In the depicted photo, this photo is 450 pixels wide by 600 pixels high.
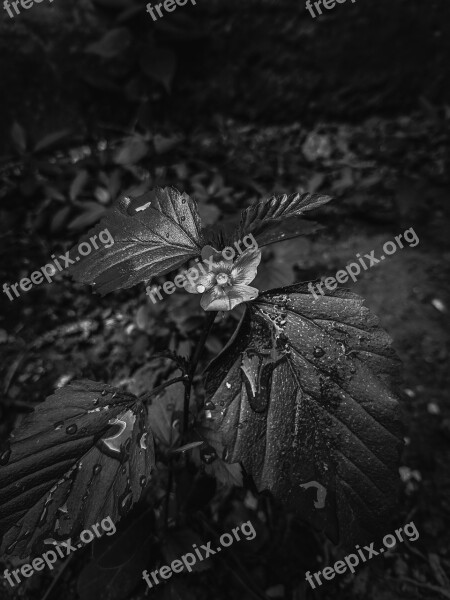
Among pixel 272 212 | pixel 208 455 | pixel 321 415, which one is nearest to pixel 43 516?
pixel 208 455

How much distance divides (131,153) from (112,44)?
50 centimetres

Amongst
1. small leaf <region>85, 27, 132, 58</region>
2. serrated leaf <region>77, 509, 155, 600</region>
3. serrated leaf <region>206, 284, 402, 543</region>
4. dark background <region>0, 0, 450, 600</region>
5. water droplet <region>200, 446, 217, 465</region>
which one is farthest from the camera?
small leaf <region>85, 27, 132, 58</region>

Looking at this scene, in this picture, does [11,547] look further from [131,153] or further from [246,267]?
[131,153]

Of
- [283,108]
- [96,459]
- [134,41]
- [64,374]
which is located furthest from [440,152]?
[96,459]

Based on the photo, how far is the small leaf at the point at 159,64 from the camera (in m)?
2.09

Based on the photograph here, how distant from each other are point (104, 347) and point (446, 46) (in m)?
2.39

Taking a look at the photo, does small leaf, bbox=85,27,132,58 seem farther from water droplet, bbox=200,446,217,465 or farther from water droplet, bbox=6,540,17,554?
water droplet, bbox=6,540,17,554

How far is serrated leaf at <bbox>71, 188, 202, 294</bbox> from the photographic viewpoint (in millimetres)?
790

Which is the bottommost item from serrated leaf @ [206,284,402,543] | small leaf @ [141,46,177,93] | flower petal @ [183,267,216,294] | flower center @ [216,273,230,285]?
serrated leaf @ [206,284,402,543]

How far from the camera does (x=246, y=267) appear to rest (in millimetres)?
826

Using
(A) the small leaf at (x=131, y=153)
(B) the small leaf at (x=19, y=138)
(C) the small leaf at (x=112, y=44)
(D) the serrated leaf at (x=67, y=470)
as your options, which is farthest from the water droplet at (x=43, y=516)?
(C) the small leaf at (x=112, y=44)

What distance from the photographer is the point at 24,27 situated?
2.00 metres

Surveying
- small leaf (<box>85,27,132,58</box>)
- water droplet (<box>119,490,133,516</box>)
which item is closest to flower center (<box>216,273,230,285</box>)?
water droplet (<box>119,490,133,516</box>)

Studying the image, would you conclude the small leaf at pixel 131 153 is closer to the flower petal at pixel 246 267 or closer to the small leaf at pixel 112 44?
the small leaf at pixel 112 44
